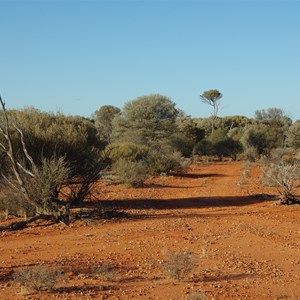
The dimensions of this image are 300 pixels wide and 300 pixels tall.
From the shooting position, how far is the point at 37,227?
12.6 metres

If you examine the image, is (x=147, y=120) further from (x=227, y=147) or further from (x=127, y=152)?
(x=127, y=152)

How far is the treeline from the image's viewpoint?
15.3m

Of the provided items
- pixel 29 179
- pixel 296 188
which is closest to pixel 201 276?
pixel 29 179

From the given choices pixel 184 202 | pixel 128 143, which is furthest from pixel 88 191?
pixel 128 143

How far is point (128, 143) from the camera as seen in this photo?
30.1m

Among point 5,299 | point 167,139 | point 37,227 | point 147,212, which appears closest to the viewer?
point 5,299

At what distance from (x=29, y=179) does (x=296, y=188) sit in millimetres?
13681

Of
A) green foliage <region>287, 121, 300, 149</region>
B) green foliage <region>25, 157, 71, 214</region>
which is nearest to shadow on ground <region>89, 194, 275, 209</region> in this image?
green foliage <region>25, 157, 71, 214</region>

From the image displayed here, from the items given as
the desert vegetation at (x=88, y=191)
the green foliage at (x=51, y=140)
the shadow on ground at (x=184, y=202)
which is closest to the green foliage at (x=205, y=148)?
the desert vegetation at (x=88, y=191)

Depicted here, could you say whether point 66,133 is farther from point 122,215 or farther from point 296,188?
point 296,188

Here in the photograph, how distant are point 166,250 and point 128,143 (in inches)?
808

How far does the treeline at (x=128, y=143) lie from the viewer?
50.3ft

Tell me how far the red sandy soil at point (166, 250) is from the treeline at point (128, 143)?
6.47 feet

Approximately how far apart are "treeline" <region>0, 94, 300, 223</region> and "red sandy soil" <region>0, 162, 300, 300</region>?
1971 mm
